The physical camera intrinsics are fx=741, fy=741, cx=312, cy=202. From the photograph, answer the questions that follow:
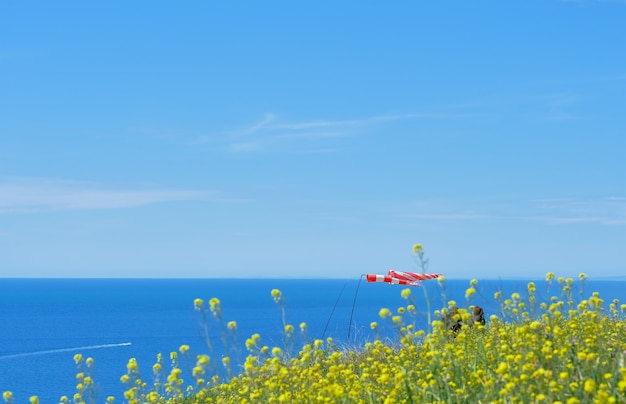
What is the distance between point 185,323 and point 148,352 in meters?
49.4

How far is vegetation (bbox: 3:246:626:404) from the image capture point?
5.91 meters

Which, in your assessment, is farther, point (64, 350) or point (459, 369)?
point (64, 350)

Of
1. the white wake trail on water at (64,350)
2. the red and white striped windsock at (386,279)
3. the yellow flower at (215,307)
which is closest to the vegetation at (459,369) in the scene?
the yellow flower at (215,307)

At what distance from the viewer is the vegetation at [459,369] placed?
19.4 ft

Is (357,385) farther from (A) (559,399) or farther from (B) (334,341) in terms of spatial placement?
(B) (334,341)

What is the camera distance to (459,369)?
7.00 m

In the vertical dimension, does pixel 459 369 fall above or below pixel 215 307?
below

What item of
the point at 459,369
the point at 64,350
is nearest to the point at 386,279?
the point at 459,369

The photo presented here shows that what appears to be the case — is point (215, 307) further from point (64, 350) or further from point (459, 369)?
point (64, 350)

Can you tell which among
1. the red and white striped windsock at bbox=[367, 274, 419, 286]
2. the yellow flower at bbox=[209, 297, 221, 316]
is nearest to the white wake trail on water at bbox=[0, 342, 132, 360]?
the red and white striped windsock at bbox=[367, 274, 419, 286]

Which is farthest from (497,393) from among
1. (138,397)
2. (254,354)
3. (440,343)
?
(138,397)

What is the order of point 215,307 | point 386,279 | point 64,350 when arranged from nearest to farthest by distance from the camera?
1. point 215,307
2. point 386,279
3. point 64,350

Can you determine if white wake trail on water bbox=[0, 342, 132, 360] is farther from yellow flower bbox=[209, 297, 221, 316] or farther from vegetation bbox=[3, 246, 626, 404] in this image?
yellow flower bbox=[209, 297, 221, 316]

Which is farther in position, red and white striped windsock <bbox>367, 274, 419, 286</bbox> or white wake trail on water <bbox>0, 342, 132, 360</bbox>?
white wake trail on water <bbox>0, 342, 132, 360</bbox>
